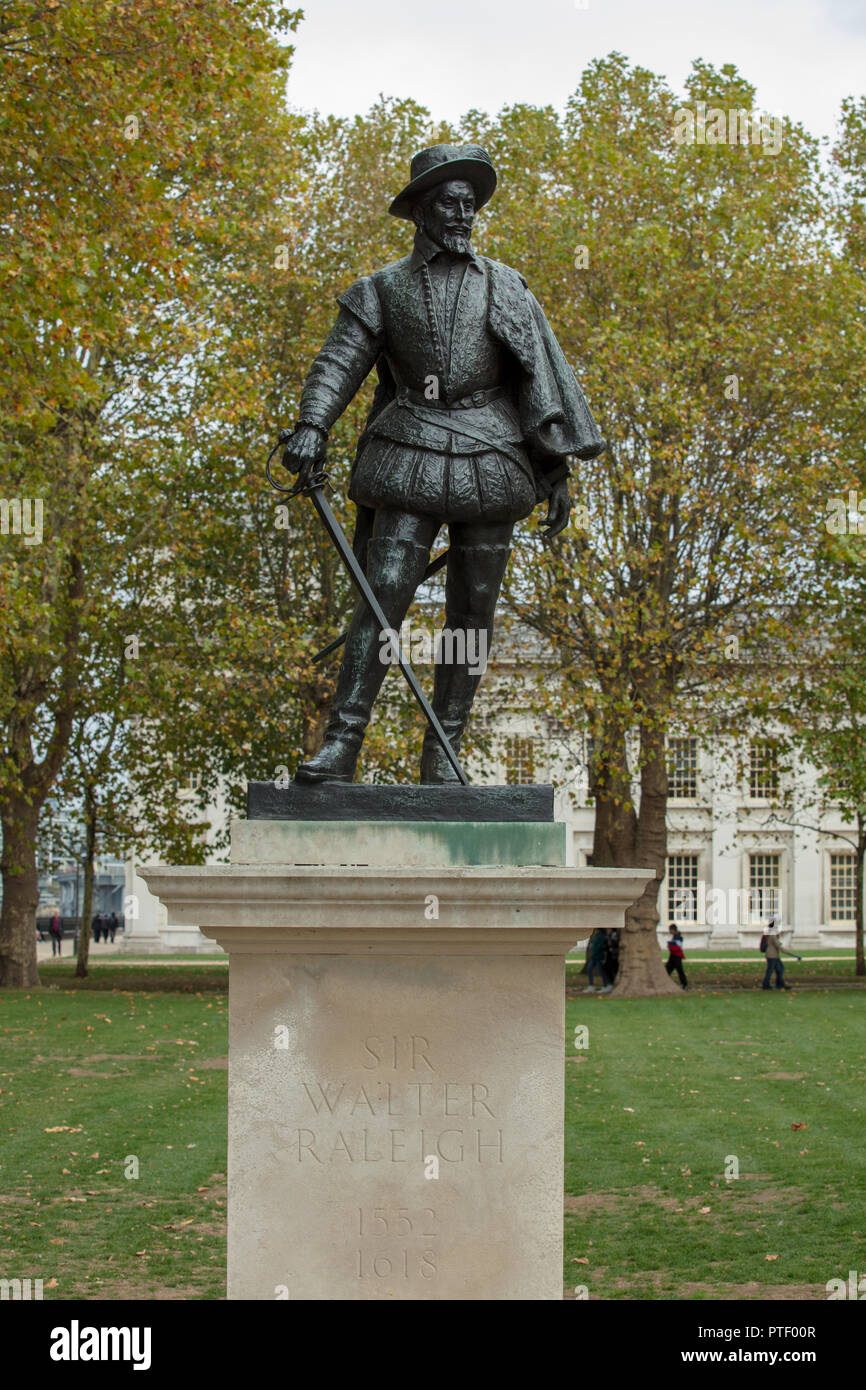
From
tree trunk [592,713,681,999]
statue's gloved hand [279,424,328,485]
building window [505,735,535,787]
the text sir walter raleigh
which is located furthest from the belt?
tree trunk [592,713,681,999]

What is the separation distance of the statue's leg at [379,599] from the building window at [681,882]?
5206 cm

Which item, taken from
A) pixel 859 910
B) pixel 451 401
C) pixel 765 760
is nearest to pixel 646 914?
pixel 765 760

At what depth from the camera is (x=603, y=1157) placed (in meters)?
12.3

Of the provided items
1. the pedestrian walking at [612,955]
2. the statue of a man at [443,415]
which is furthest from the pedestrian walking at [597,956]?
the statue of a man at [443,415]

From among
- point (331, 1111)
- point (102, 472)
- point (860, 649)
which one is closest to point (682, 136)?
point (860, 649)

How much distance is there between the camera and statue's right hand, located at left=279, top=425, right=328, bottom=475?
5445 mm

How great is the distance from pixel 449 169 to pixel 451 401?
0.86 metres

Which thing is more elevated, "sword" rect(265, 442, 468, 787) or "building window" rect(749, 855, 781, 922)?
"sword" rect(265, 442, 468, 787)

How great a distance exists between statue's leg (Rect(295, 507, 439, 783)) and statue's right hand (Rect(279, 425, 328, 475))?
1.14 feet

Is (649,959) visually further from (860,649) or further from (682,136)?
(682,136)

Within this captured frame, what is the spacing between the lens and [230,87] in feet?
54.2

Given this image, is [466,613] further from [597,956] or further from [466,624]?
[597,956]

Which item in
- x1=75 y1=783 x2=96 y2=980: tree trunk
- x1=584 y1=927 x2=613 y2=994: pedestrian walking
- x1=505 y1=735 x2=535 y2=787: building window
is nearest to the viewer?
x1=505 y1=735 x2=535 y2=787: building window

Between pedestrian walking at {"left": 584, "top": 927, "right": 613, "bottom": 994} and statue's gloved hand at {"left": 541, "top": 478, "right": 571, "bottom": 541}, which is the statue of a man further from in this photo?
pedestrian walking at {"left": 584, "top": 927, "right": 613, "bottom": 994}
